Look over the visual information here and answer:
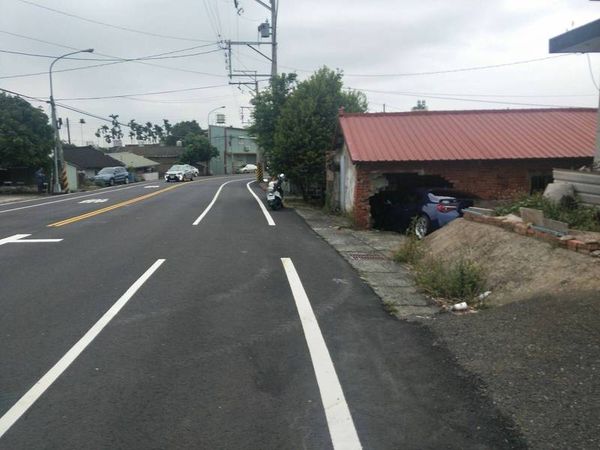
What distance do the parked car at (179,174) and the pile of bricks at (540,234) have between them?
48924 millimetres

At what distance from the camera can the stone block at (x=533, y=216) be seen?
843 cm

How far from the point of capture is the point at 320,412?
13.8 ft

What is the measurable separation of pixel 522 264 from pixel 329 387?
167 inches

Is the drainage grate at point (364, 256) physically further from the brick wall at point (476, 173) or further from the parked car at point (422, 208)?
the brick wall at point (476, 173)

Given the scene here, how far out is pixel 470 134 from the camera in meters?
17.4

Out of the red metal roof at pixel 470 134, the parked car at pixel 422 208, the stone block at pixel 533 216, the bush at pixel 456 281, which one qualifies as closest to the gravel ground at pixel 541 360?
the bush at pixel 456 281

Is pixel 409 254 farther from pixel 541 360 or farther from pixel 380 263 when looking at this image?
pixel 541 360

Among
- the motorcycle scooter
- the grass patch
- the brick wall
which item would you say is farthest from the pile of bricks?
the motorcycle scooter

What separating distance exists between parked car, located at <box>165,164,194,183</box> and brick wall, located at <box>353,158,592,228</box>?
43.3 metres

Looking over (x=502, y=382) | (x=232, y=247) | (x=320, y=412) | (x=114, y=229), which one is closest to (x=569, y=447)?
(x=502, y=382)

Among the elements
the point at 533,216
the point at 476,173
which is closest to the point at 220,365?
the point at 533,216

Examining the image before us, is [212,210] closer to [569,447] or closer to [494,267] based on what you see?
[494,267]

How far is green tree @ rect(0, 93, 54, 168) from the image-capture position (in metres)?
35.1

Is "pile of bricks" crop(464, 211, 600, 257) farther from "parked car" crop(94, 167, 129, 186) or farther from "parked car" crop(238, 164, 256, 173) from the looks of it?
"parked car" crop(238, 164, 256, 173)
